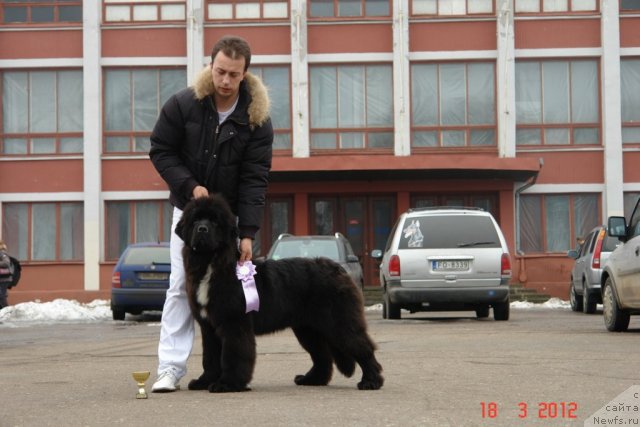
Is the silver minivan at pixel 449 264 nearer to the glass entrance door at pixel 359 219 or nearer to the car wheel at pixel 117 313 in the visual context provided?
the car wheel at pixel 117 313

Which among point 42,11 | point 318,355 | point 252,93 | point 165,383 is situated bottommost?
point 165,383

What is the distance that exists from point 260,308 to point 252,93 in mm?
1531

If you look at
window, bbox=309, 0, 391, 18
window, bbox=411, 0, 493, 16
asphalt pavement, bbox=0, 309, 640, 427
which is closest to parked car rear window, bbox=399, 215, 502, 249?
asphalt pavement, bbox=0, 309, 640, 427

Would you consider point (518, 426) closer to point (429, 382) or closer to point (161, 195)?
point (429, 382)

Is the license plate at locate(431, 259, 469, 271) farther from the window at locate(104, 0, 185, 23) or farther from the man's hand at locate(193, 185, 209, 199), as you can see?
the window at locate(104, 0, 185, 23)

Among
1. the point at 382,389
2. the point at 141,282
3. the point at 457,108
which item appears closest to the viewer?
the point at 382,389

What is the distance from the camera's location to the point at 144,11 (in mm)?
39219

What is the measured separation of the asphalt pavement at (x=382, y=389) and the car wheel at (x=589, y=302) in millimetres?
8391

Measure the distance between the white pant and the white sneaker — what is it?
0.05m

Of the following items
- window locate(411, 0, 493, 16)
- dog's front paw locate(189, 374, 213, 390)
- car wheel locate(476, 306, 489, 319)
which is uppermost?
window locate(411, 0, 493, 16)

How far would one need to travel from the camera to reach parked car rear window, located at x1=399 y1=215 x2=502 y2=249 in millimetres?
20875

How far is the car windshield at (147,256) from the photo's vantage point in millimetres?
25938

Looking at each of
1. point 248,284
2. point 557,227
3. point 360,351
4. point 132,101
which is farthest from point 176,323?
point 557,227

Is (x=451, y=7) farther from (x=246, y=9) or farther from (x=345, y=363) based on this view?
(x=345, y=363)
